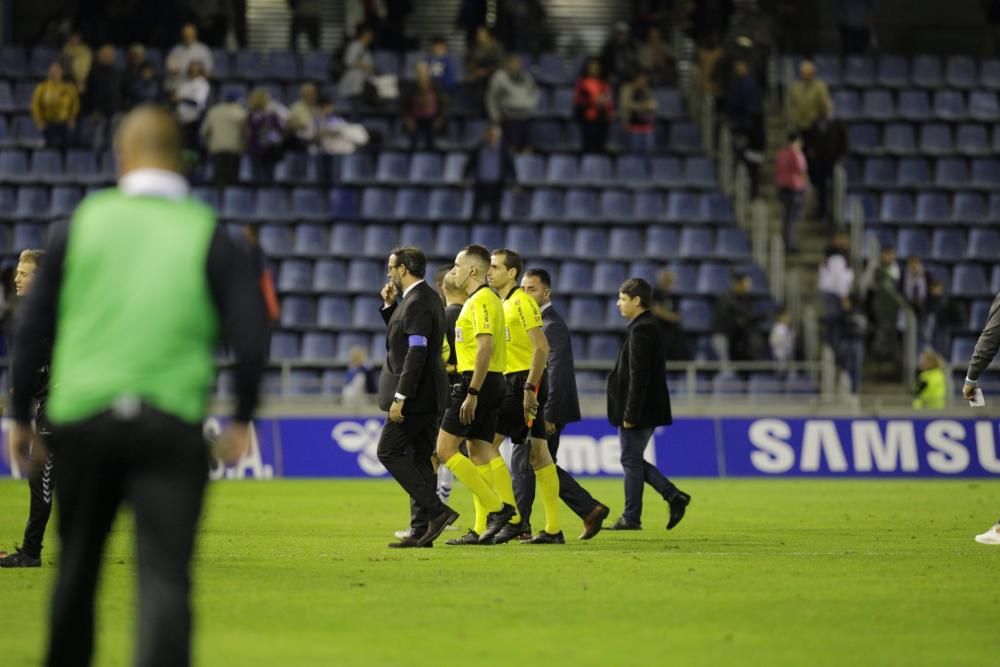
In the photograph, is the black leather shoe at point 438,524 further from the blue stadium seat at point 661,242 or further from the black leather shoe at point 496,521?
the blue stadium seat at point 661,242

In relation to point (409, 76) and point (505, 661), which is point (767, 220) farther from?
point (505, 661)

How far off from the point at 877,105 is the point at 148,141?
28.5 metres

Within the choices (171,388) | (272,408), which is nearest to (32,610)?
(171,388)

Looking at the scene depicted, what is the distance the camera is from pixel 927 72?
Result: 3378 centimetres

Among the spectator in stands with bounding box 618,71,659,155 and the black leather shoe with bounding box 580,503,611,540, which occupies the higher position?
the spectator in stands with bounding box 618,71,659,155

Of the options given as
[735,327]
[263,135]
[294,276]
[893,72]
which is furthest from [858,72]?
[294,276]

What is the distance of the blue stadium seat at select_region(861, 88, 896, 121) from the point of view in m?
32.9

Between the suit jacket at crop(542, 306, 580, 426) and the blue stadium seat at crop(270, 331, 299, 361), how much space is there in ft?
43.7

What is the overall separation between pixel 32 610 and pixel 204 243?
4352mm

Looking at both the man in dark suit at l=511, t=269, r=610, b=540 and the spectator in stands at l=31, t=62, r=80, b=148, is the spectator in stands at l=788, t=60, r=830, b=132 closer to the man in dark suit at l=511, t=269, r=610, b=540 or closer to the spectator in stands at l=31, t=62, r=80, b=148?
the spectator in stands at l=31, t=62, r=80, b=148

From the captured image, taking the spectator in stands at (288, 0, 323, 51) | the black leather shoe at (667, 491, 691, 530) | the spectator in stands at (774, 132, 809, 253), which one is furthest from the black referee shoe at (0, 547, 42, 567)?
the spectator in stands at (288, 0, 323, 51)

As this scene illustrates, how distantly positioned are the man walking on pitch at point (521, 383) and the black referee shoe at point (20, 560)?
3.49m

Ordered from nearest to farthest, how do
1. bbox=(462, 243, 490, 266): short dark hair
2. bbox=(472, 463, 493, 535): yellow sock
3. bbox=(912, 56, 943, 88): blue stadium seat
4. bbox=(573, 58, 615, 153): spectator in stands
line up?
1. bbox=(472, 463, 493, 535): yellow sock
2. bbox=(462, 243, 490, 266): short dark hair
3. bbox=(573, 58, 615, 153): spectator in stands
4. bbox=(912, 56, 943, 88): blue stadium seat

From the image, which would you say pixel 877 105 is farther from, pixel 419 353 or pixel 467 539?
pixel 419 353
